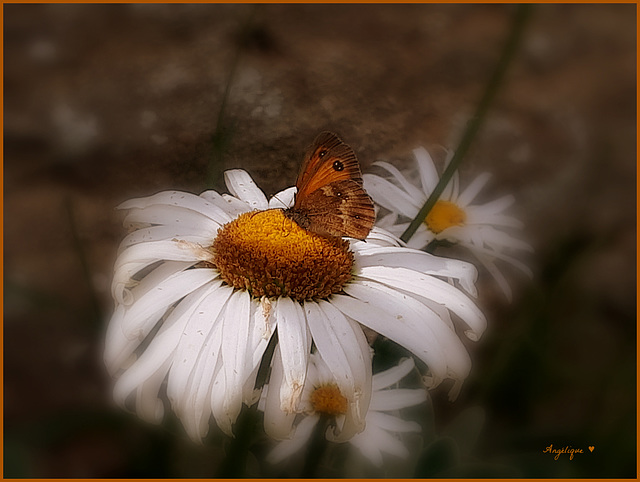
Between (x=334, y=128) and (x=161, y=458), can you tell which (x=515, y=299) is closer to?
(x=334, y=128)

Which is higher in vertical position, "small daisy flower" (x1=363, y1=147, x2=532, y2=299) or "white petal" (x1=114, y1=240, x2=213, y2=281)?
"small daisy flower" (x1=363, y1=147, x2=532, y2=299)

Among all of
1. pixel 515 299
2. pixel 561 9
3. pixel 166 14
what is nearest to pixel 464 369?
pixel 515 299

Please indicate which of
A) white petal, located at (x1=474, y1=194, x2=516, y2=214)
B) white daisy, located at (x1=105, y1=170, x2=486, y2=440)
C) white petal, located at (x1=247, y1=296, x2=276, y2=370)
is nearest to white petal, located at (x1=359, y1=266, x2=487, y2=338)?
white daisy, located at (x1=105, y1=170, x2=486, y2=440)

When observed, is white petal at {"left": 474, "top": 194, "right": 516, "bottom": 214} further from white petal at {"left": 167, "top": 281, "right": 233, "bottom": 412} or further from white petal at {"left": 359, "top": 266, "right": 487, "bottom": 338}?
white petal at {"left": 167, "top": 281, "right": 233, "bottom": 412}

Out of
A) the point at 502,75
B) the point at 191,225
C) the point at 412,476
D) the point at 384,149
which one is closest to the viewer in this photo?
the point at 502,75

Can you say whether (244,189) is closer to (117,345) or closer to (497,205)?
(117,345)
